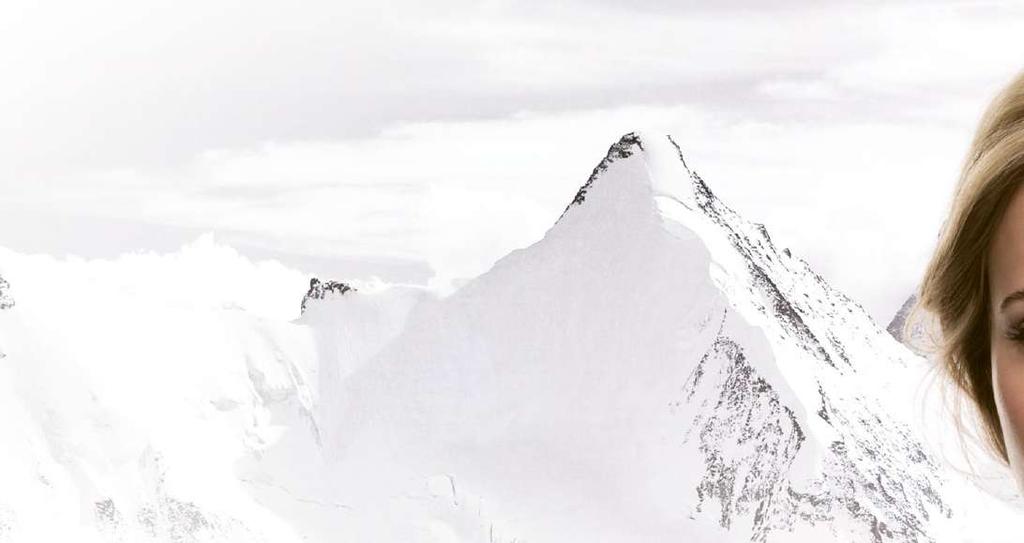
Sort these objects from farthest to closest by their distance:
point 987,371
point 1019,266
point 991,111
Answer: point 987,371 < point 991,111 < point 1019,266

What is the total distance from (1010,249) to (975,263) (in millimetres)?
338

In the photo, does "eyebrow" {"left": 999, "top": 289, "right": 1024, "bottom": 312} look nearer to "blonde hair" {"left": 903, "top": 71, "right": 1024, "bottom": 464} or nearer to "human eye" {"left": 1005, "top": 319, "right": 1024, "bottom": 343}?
"human eye" {"left": 1005, "top": 319, "right": 1024, "bottom": 343}

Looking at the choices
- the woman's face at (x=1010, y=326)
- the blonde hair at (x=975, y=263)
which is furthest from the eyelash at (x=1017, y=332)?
the blonde hair at (x=975, y=263)

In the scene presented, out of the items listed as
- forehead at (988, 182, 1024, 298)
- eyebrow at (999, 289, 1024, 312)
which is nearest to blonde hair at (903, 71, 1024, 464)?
forehead at (988, 182, 1024, 298)

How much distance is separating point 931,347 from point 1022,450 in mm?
1185

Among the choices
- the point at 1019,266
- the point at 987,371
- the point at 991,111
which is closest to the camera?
the point at 1019,266

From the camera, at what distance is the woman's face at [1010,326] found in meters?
4.04

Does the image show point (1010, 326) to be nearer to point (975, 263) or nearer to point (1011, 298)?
point (1011, 298)

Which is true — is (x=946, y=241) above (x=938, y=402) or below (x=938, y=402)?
above

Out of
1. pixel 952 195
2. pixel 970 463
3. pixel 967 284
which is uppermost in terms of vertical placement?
pixel 952 195

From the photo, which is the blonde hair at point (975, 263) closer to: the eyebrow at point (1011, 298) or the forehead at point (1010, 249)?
the forehead at point (1010, 249)

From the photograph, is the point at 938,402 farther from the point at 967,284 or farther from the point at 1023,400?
the point at 1023,400

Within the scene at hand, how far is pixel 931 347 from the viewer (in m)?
5.24

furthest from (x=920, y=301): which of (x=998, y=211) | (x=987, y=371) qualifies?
(x=998, y=211)
